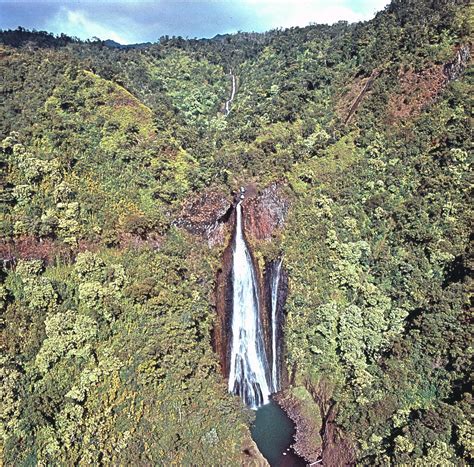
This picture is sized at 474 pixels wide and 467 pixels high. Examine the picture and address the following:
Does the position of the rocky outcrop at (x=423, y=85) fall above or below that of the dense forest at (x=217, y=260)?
above

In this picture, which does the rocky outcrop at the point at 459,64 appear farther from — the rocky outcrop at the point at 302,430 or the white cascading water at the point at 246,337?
the rocky outcrop at the point at 302,430

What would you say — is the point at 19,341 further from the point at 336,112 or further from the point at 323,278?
the point at 336,112

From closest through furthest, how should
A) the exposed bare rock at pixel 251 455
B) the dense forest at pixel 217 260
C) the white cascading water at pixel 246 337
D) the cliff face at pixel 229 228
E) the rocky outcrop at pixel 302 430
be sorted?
the dense forest at pixel 217 260 < the exposed bare rock at pixel 251 455 < the rocky outcrop at pixel 302 430 < the white cascading water at pixel 246 337 < the cliff face at pixel 229 228

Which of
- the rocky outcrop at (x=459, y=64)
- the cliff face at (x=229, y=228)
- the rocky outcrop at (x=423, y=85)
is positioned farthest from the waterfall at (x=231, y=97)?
the rocky outcrop at (x=459, y=64)

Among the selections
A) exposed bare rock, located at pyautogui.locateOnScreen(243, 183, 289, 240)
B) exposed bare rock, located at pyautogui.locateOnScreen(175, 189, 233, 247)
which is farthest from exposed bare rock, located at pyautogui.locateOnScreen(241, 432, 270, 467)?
exposed bare rock, located at pyautogui.locateOnScreen(243, 183, 289, 240)

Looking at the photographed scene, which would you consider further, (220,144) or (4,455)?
(220,144)

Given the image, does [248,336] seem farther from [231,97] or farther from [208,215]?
[231,97]

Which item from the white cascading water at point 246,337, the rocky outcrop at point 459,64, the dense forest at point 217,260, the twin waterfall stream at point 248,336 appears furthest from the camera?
the rocky outcrop at point 459,64

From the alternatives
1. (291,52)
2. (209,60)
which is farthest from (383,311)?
(209,60)
